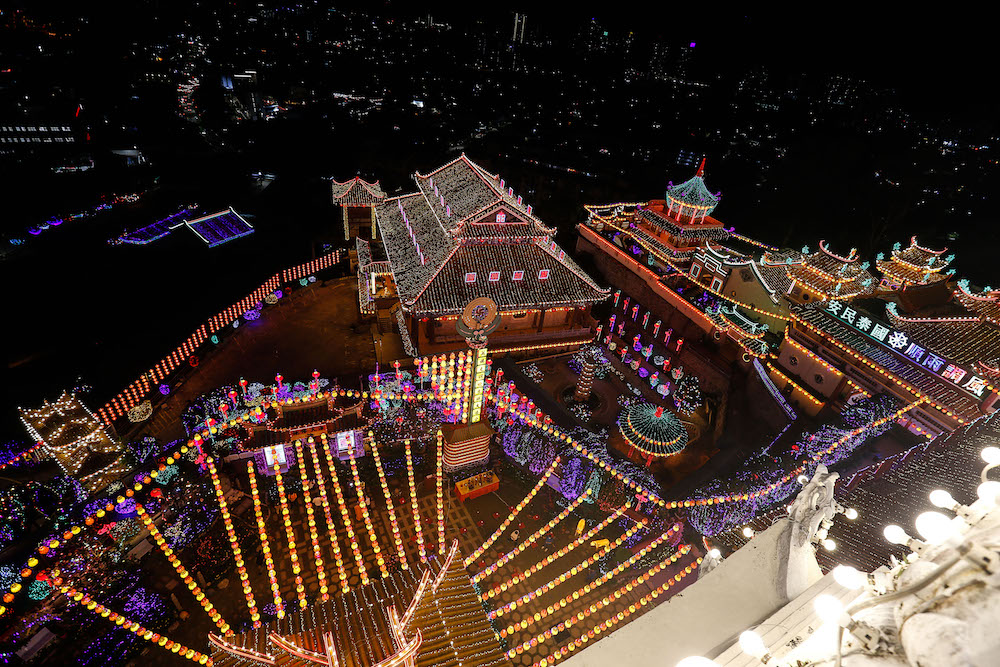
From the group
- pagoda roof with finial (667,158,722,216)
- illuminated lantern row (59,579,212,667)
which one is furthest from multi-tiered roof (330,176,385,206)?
illuminated lantern row (59,579,212,667)

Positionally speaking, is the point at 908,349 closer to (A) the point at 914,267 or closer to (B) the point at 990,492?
(A) the point at 914,267

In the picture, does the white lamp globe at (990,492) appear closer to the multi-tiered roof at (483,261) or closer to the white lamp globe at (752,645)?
the white lamp globe at (752,645)

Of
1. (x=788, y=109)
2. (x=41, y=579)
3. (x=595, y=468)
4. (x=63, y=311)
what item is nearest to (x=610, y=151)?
(x=788, y=109)

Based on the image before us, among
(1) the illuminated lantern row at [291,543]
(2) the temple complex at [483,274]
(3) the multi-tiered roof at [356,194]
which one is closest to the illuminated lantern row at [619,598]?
(1) the illuminated lantern row at [291,543]

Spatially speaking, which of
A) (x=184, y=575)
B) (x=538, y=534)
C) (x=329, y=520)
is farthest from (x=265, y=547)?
(x=538, y=534)

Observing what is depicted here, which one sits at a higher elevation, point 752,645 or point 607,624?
point 752,645

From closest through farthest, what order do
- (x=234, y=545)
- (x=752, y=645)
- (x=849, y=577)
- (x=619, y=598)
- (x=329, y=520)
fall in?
(x=752, y=645), (x=849, y=577), (x=234, y=545), (x=619, y=598), (x=329, y=520)
